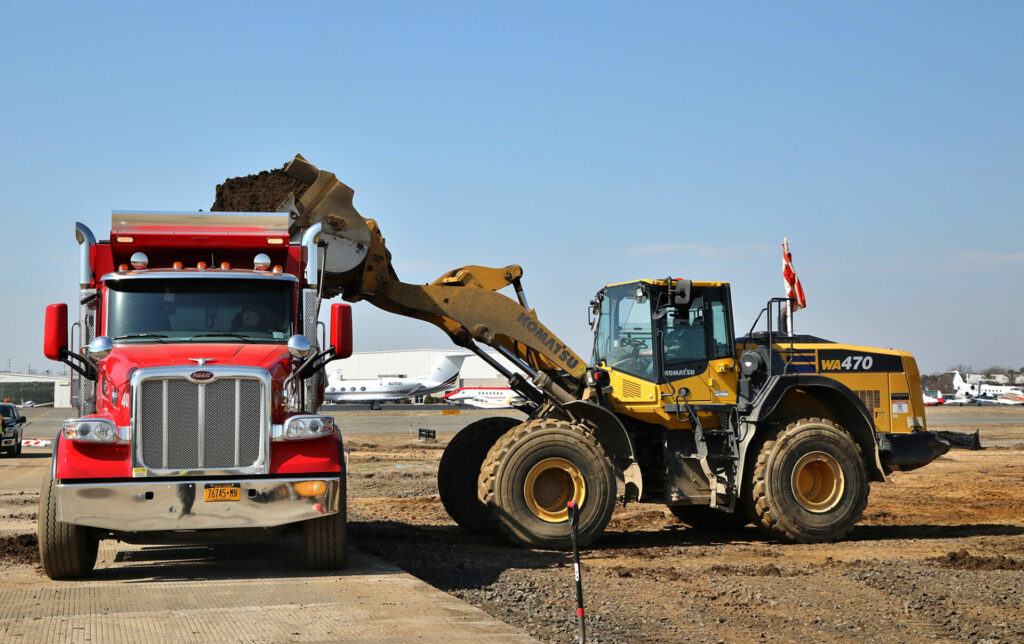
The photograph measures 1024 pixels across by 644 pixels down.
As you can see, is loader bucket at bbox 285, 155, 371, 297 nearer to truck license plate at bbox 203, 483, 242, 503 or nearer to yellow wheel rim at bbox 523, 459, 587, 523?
yellow wheel rim at bbox 523, 459, 587, 523

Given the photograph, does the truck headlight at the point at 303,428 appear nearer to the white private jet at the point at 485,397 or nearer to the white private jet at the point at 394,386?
the white private jet at the point at 485,397

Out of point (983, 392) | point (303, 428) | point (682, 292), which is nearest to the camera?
point (303, 428)

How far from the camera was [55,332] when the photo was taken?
995 cm

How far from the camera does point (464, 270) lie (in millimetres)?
14078

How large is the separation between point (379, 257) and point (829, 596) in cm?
636

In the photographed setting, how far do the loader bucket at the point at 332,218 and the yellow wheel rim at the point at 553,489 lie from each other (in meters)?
3.20

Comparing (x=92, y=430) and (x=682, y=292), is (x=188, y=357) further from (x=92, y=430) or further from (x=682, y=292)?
(x=682, y=292)

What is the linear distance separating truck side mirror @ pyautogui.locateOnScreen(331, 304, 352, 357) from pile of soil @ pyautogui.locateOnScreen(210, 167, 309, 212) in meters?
2.48

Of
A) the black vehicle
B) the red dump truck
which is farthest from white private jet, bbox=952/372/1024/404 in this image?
the red dump truck

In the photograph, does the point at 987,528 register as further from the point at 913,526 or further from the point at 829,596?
the point at 829,596

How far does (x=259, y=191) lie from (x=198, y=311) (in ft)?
8.32

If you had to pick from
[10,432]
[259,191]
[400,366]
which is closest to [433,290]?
[259,191]

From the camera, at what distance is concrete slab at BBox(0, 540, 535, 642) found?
24.3ft

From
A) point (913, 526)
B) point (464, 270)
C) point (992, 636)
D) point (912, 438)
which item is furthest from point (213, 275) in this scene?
point (913, 526)
